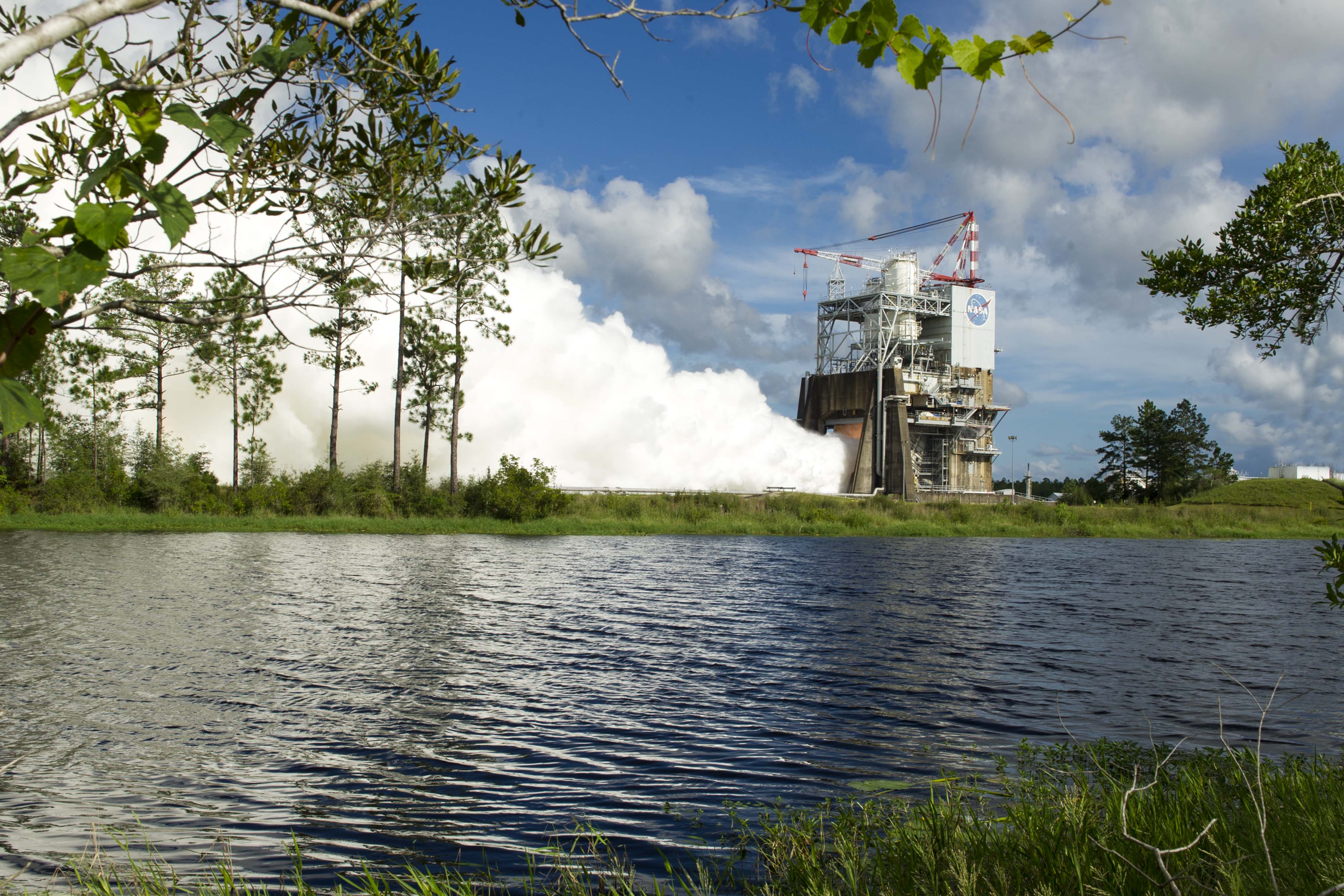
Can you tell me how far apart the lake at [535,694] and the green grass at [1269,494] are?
208 ft

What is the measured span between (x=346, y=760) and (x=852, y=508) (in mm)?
53584

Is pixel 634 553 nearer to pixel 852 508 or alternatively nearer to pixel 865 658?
pixel 865 658

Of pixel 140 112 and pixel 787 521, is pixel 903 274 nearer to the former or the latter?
pixel 787 521

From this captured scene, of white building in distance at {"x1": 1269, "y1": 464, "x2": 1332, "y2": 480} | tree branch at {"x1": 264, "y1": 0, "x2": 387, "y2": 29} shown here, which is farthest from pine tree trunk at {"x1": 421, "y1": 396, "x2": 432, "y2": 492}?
white building in distance at {"x1": 1269, "y1": 464, "x2": 1332, "y2": 480}

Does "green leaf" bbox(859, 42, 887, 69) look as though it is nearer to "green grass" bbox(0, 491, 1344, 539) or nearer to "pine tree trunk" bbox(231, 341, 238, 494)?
"green grass" bbox(0, 491, 1344, 539)

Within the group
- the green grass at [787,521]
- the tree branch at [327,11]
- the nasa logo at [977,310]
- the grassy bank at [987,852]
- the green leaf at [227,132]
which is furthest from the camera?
the nasa logo at [977,310]

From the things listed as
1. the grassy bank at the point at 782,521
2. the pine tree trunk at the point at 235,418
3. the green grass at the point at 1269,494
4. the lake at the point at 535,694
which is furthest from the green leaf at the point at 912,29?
the green grass at the point at 1269,494

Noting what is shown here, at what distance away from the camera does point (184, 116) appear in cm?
235

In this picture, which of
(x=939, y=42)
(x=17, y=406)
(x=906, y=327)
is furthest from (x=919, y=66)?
(x=906, y=327)

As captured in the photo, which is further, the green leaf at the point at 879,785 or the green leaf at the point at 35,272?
the green leaf at the point at 879,785

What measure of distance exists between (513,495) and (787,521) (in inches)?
730

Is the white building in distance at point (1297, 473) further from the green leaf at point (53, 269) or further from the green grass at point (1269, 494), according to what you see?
the green leaf at point (53, 269)

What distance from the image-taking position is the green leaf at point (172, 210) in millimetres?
2385

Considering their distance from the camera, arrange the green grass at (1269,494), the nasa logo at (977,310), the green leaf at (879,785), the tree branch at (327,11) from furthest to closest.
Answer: the nasa logo at (977,310), the green grass at (1269,494), the green leaf at (879,785), the tree branch at (327,11)
